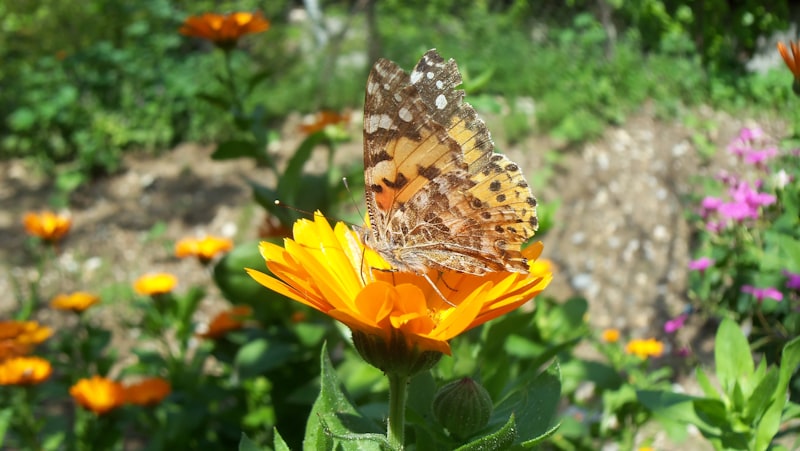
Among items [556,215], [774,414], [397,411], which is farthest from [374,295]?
[556,215]

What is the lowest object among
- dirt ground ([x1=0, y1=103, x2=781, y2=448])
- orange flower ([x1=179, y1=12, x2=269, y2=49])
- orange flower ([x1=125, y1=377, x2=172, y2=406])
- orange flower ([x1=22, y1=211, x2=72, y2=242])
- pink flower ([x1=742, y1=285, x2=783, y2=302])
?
dirt ground ([x1=0, y1=103, x2=781, y2=448])

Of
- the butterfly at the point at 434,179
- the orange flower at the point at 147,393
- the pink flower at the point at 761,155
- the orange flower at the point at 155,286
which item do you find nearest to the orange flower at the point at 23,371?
the orange flower at the point at 147,393

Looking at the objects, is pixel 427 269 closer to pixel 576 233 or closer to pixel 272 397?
pixel 272 397

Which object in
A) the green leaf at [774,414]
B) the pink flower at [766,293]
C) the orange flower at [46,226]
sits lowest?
the orange flower at [46,226]

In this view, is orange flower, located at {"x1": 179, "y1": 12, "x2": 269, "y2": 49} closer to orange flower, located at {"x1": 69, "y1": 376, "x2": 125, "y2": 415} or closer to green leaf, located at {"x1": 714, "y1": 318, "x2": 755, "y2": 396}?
orange flower, located at {"x1": 69, "y1": 376, "x2": 125, "y2": 415}

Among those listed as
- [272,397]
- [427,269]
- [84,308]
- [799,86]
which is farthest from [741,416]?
[84,308]

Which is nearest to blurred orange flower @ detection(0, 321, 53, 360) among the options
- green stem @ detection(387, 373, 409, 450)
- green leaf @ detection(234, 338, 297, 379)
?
green leaf @ detection(234, 338, 297, 379)

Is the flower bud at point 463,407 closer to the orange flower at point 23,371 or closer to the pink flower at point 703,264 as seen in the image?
the orange flower at point 23,371
